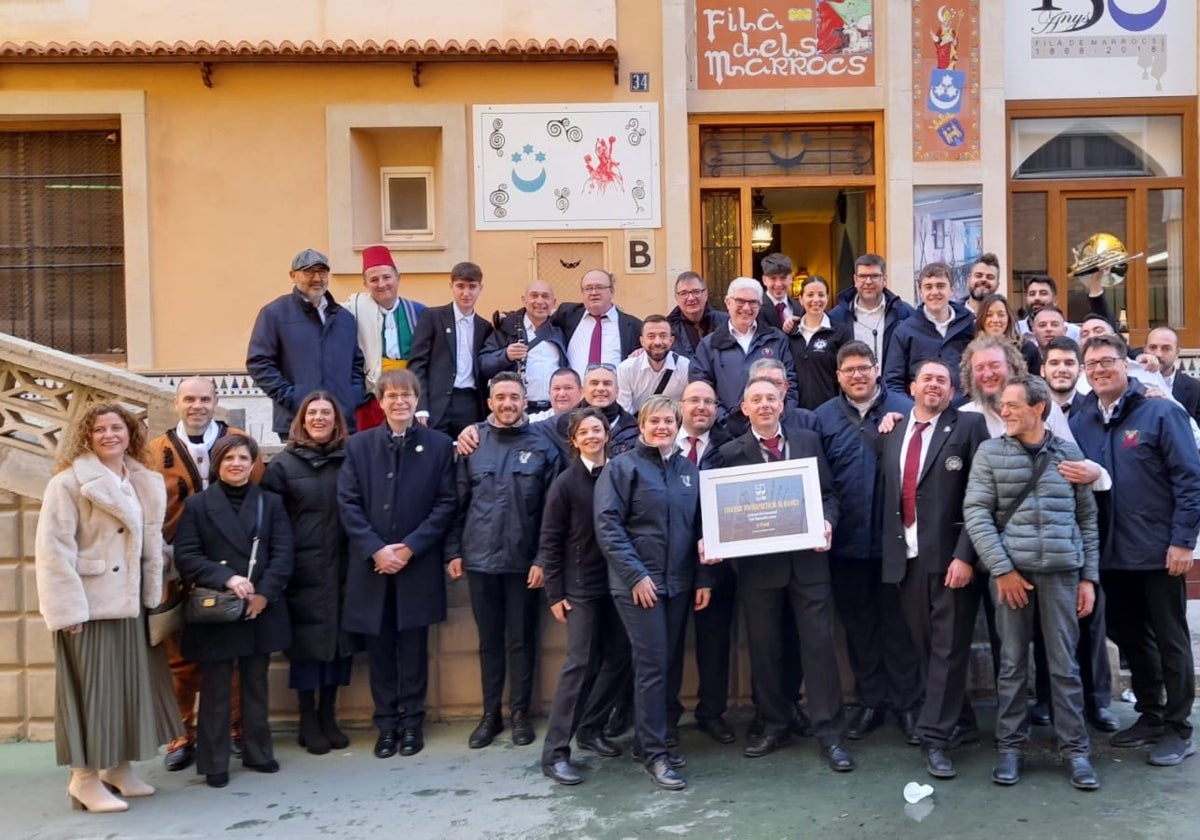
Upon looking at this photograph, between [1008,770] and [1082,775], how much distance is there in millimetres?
339

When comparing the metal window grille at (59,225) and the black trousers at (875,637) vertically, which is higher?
the metal window grille at (59,225)

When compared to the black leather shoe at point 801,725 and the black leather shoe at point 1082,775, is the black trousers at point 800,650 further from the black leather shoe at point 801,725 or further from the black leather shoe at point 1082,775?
the black leather shoe at point 1082,775

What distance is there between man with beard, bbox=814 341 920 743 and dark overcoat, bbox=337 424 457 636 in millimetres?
2183

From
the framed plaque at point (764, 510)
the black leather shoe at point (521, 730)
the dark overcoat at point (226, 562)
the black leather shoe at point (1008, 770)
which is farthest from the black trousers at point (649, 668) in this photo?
the dark overcoat at point (226, 562)

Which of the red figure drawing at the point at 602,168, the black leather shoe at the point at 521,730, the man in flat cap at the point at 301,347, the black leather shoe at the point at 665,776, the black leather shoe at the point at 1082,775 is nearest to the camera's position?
the black leather shoe at the point at 1082,775

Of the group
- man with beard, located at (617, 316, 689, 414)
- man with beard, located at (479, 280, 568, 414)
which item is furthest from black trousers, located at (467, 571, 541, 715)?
man with beard, located at (479, 280, 568, 414)

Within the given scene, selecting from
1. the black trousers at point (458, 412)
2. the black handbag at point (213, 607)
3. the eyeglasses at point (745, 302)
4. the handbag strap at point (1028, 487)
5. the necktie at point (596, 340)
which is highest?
the eyeglasses at point (745, 302)

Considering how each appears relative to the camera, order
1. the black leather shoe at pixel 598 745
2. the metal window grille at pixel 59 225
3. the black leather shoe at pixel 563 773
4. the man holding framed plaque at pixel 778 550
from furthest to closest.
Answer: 1. the metal window grille at pixel 59 225
2. the black leather shoe at pixel 598 745
3. the man holding framed plaque at pixel 778 550
4. the black leather shoe at pixel 563 773

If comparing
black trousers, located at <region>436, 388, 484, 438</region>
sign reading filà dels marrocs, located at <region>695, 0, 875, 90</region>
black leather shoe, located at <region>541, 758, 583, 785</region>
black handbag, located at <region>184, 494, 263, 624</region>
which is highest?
sign reading filà dels marrocs, located at <region>695, 0, 875, 90</region>

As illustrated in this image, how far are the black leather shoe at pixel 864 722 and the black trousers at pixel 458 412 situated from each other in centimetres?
316

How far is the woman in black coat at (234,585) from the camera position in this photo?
668 cm

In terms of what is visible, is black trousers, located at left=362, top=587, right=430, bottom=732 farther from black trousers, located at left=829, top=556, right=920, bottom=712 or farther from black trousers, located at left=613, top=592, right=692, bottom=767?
black trousers, located at left=829, top=556, right=920, bottom=712

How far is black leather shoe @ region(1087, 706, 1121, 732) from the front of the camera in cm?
691

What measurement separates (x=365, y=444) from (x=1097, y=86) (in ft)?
28.8
